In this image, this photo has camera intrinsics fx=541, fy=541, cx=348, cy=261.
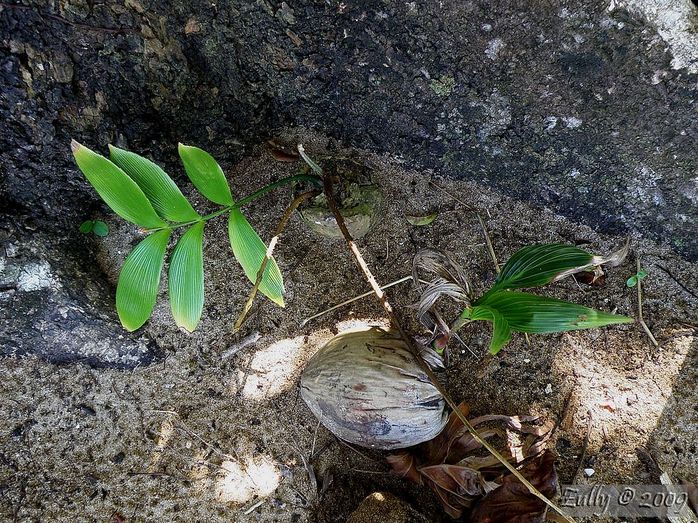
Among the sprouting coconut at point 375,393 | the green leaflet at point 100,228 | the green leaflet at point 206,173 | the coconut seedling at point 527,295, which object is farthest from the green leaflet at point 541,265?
the green leaflet at point 100,228

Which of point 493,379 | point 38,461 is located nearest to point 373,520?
point 493,379

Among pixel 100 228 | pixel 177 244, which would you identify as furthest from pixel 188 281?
pixel 100 228

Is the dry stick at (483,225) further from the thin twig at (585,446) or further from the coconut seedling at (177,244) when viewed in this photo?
the coconut seedling at (177,244)

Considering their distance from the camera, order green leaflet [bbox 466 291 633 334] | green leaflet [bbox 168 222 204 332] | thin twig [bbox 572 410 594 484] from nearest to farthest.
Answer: green leaflet [bbox 466 291 633 334] < green leaflet [bbox 168 222 204 332] < thin twig [bbox 572 410 594 484]

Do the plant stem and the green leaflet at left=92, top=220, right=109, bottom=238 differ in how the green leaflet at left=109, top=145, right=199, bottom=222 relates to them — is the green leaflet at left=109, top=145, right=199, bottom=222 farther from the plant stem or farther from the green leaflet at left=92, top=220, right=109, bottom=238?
the green leaflet at left=92, top=220, right=109, bottom=238

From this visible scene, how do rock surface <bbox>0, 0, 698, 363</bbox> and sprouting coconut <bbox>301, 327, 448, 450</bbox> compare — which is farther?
sprouting coconut <bbox>301, 327, 448, 450</bbox>

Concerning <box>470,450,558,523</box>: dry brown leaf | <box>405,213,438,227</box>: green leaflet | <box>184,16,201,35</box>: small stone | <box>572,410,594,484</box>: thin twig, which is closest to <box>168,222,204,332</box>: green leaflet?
<box>184,16,201,35</box>: small stone
